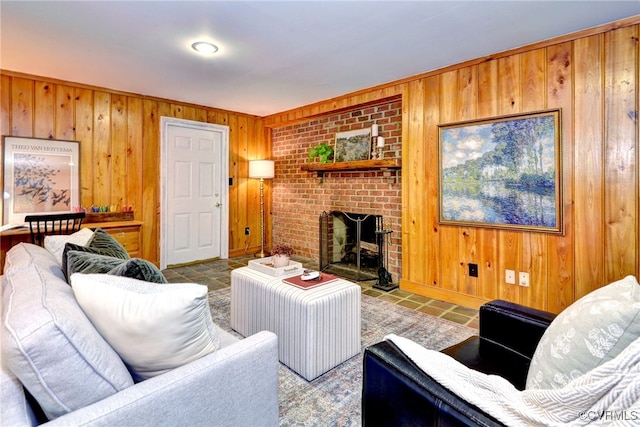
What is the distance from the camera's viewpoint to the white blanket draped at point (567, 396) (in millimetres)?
670

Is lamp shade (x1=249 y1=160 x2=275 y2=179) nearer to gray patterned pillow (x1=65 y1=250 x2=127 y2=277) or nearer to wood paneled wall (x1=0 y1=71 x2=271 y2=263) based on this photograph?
wood paneled wall (x1=0 y1=71 x2=271 y2=263)

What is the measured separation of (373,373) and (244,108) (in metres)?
4.56

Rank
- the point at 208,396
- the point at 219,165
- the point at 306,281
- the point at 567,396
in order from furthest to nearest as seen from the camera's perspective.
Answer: the point at 219,165, the point at 306,281, the point at 208,396, the point at 567,396

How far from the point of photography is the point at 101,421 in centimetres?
79

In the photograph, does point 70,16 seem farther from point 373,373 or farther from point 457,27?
point 373,373

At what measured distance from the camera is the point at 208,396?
100 cm

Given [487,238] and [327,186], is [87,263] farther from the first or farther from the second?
[327,186]

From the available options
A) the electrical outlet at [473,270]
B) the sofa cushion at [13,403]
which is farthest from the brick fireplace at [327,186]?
the sofa cushion at [13,403]

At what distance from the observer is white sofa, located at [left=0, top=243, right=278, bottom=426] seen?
2.59 ft

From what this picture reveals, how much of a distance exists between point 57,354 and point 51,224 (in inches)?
132

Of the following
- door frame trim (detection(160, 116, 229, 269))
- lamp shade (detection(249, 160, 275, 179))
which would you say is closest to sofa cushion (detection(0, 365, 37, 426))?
door frame trim (detection(160, 116, 229, 269))

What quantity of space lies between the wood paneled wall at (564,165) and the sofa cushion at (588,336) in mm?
1715

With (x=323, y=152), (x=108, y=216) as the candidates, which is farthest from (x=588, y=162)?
(x=108, y=216)

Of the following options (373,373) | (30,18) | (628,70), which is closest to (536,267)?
(628,70)
